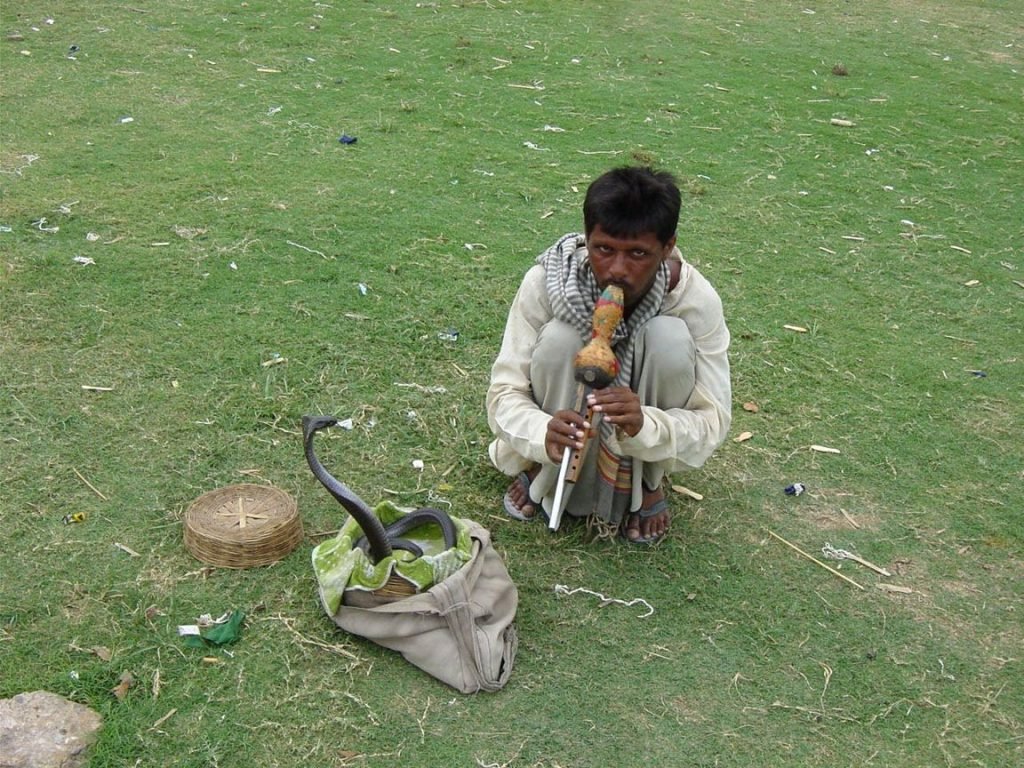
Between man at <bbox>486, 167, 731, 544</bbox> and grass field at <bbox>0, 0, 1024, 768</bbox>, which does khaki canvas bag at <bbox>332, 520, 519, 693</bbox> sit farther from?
man at <bbox>486, 167, 731, 544</bbox>

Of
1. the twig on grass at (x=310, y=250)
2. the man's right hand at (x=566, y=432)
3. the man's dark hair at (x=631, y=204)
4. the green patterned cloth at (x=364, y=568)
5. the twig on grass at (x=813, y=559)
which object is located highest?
the man's dark hair at (x=631, y=204)

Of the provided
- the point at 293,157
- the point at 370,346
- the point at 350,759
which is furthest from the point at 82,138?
the point at 350,759

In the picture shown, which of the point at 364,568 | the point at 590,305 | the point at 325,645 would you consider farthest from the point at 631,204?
the point at 325,645

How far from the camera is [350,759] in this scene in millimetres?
2527

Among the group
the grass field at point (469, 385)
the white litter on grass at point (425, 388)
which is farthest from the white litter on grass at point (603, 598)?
the white litter on grass at point (425, 388)

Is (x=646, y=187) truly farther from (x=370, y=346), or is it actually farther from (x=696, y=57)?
(x=696, y=57)

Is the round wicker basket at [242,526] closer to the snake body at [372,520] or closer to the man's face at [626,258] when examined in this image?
the snake body at [372,520]

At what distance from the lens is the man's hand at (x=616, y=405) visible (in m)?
2.89

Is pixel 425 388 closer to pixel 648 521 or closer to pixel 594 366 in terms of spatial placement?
pixel 648 521

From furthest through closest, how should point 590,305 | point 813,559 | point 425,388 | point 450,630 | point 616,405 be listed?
point 425,388 → point 813,559 → point 590,305 → point 616,405 → point 450,630

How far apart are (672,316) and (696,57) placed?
243 inches

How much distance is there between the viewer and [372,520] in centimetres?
281

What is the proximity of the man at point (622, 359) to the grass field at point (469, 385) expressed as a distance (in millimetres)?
331

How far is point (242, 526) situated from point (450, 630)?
742mm
